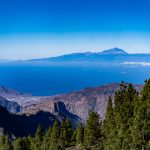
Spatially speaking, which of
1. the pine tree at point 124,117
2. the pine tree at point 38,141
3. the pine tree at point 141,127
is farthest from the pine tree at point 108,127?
the pine tree at point 38,141

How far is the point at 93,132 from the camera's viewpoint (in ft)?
217

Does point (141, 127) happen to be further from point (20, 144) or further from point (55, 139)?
point (20, 144)

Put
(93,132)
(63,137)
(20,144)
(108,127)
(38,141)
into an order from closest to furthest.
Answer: (93,132) < (108,127) < (63,137) < (38,141) < (20,144)

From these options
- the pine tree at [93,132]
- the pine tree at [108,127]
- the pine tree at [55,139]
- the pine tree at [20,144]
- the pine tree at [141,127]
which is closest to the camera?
the pine tree at [141,127]

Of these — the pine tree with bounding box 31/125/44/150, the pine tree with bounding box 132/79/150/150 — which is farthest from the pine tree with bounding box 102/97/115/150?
the pine tree with bounding box 31/125/44/150

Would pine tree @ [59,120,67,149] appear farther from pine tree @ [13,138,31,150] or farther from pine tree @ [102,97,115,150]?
pine tree @ [102,97,115,150]

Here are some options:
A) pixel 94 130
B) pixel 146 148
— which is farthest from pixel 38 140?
pixel 146 148

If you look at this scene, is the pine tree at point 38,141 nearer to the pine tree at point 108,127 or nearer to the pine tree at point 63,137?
the pine tree at point 63,137

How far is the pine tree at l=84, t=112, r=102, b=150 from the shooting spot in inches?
2601

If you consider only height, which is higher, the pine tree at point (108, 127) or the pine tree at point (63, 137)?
the pine tree at point (108, 127)

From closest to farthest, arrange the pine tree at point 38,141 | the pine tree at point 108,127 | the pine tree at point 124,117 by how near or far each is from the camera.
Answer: the pine tree at point 124,117
the pine tree at point 108,127
the pine tree at point 38,141

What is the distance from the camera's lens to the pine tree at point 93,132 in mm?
66062

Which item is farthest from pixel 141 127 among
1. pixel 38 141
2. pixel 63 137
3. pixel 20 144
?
pixel 20 144

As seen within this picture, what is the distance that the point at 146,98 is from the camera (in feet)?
190
